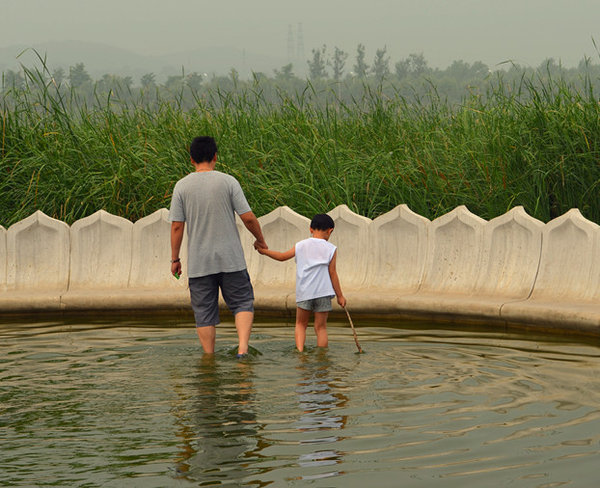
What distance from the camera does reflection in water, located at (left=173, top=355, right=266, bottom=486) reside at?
462 cm

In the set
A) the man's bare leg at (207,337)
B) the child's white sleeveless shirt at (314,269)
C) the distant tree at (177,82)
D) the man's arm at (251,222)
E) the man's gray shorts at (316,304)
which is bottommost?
the man's bare leg at (207,337)

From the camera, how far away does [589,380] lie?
6414 mm

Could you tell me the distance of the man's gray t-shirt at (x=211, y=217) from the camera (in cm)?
739

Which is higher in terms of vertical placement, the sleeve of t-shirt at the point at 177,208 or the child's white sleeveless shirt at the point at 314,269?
the sleeve of t-shirt at the point at 177,208

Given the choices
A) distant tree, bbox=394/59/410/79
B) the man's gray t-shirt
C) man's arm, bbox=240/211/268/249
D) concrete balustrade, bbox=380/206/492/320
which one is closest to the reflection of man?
the man's gray t-shirt

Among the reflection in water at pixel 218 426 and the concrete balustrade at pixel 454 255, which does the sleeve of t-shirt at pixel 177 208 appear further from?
the concrete balustrade at pixel 454 255

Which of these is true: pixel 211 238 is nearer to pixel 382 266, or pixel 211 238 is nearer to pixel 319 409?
pixel 319 409

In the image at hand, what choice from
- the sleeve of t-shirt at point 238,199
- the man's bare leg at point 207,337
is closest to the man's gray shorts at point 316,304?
the man's bare leg at point 207,337

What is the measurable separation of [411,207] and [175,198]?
3919mm

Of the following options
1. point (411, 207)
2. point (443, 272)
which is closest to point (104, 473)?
point (443, 272)

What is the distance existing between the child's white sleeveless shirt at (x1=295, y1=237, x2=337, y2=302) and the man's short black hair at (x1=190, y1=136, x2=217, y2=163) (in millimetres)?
915

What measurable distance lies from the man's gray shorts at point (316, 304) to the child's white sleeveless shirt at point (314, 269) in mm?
32

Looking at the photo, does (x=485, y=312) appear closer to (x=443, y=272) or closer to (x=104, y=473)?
(x=443, y=272)

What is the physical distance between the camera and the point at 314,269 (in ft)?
25.4
